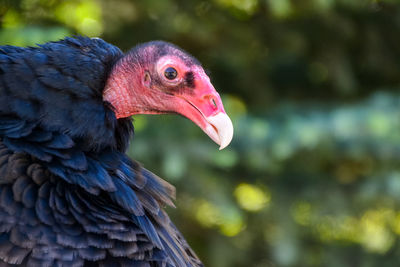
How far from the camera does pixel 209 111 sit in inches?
70.8

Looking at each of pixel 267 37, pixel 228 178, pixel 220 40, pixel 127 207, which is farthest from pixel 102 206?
pixel 267 37

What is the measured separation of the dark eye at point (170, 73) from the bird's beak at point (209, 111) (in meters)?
0.07

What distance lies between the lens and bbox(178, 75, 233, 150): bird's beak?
178 centimetres

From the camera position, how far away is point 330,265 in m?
4.79

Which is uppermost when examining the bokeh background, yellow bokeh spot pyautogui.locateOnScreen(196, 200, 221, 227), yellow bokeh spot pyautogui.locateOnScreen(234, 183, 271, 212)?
the bokeh background

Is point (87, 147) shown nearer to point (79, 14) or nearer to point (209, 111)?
point (209, 111)

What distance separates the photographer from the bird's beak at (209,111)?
70.1 inches

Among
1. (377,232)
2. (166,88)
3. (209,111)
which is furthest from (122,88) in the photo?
(377,232)

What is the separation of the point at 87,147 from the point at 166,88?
0.32 m

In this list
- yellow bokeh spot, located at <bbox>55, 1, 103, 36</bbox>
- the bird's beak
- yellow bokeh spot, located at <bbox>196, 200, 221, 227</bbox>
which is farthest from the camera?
yellow bokeh spot, located at <bbox>196, 200, 221, 227</bbox>

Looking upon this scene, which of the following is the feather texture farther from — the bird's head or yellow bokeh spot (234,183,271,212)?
yellow bokeh spot (234,183,271,212)

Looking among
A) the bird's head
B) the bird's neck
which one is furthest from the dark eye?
the bird's neck

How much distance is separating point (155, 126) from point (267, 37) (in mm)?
1512

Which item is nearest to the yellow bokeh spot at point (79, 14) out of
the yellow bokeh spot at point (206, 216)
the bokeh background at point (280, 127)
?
the bokeh background at point (280, 127)
